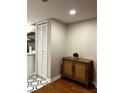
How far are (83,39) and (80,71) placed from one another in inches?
43.0

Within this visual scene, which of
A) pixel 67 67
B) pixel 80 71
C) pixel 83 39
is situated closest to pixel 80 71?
pixel 80 71

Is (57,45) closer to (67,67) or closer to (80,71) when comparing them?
(67,67)

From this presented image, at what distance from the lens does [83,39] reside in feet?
10.9

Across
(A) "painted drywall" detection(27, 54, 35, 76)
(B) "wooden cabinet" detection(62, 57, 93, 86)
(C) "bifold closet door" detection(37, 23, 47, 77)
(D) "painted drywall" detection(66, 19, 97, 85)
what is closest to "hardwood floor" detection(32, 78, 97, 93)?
(B) "wooden cabinet" detection(62, 57, 93, 86)

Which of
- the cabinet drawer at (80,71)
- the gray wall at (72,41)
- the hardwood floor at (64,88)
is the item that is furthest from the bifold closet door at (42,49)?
the cabinet drawer at (80,71)

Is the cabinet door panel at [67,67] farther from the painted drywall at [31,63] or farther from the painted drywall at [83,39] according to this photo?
the painted drywall at [31,63]

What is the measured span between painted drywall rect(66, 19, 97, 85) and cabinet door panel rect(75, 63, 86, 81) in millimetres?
430

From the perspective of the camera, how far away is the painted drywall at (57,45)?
3266mm

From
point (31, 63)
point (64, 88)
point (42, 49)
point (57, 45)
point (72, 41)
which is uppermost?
point (72, 41)

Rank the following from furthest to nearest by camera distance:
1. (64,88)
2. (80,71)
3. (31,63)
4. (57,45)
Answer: (31,63)
(57,45)
(80,71)
(64,88)
